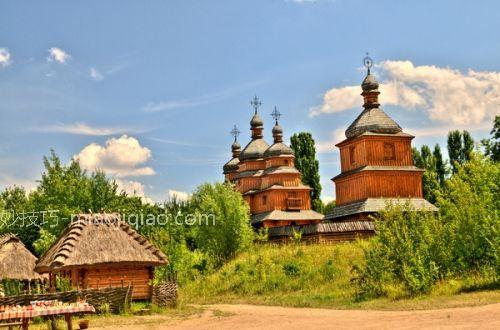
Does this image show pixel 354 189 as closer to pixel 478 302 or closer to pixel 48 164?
pixel 48 164

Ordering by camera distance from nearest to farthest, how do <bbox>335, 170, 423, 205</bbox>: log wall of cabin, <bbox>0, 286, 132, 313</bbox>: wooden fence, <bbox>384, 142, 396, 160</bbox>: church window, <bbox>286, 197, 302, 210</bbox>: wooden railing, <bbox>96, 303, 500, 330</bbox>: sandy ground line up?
<bbox>96, 303, 500, 330</bbox>: sandy ground
<bbox>0, 286, 132, 313</bbox>: wooden fence
<bbox>335, 170, 423, 205</bbox>: log wall of cabin
<bbox>384, 142, 396, 160</bbox>: church window
<bbox>286, 197, 302, 210</bbox>: wooden railing

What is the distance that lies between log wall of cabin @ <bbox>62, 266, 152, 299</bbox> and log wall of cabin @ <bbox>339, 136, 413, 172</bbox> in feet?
69.4

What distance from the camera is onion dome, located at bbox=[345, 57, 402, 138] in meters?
45.2

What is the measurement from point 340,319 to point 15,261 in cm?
2407

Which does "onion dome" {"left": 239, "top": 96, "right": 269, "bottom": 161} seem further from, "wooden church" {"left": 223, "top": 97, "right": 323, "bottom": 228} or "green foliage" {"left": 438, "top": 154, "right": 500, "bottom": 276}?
"green foliage" {"left": 438, "top": 154, "right": 500, "bottom": 276}

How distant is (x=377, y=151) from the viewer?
44781 millimetres

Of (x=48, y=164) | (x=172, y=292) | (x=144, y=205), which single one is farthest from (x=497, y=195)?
(x=144, y=205)

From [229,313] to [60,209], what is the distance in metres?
19.8

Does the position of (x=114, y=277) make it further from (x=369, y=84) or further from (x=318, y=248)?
(x=369, y=84)

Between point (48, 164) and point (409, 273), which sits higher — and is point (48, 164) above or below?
above

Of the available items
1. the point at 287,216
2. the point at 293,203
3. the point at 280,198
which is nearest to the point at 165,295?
the point at 287,216

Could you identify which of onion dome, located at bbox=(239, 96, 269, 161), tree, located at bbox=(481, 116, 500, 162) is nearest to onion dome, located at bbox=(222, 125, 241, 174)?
onion dome, located at bbox=(239, 96, 269, 161)

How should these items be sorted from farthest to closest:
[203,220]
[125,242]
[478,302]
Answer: [203,220] → [125,242] → [478,302]

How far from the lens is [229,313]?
23.5m
